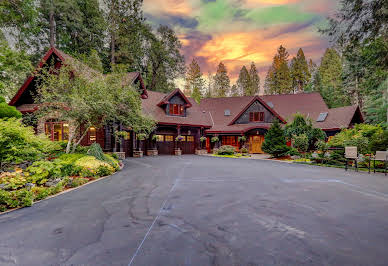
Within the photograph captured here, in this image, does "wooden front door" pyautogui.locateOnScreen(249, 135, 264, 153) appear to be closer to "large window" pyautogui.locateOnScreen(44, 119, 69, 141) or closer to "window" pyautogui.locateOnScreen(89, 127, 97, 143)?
"window" pyautogui.locateOnScreen(89, 127, 97, 143)

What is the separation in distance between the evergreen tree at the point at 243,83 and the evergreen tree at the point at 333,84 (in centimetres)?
1577

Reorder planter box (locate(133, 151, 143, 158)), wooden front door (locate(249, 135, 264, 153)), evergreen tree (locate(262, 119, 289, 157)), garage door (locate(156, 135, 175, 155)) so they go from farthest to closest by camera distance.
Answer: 1. wooden front door (locate(249, 135, 264, 153))
2. garage door (locate(156, 135, 175, 155))
3. planter box (locate(133, 151, 143, 158))
4. evergreen tree (locate(262, 119, 289, 157))

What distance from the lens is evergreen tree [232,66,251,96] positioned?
46469 mm

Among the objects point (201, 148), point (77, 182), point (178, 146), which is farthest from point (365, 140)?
point (178, 146)

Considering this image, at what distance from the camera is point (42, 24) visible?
19.6 metres

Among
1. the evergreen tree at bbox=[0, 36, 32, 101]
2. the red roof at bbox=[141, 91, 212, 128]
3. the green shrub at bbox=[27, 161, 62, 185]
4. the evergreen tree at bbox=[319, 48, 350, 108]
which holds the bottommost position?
the green shrub at bbox=[27, 161, 62, 185]

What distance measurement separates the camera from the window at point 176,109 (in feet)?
71.4

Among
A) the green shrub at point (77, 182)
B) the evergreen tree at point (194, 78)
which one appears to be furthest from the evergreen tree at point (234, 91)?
the green shrub at point (77, 182)

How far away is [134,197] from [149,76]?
1061 inches

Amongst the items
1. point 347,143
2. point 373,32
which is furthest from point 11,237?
point 347,143

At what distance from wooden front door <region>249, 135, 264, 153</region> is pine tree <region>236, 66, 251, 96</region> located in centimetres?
2445

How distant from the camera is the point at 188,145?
898 inches

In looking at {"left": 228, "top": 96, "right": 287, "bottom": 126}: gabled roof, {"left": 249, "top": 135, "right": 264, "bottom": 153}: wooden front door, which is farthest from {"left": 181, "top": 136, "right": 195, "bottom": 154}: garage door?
{"left": 249, "top": 135, "right": 264, "bottom": 153}: wooden front door

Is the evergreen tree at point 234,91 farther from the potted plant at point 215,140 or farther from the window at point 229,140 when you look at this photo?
the potted plant at point 215,140
